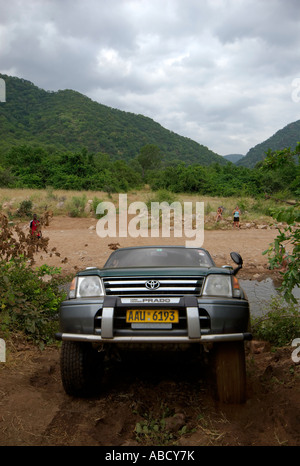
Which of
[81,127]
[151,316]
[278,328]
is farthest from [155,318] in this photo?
[81,127]

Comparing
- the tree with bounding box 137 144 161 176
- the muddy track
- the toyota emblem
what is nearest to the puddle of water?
the muddy track

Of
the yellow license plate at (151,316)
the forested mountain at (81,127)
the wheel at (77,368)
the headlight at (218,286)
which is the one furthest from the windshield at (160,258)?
the forested mountain at (81,127)

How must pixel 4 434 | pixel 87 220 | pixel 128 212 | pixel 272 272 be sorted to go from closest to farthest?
pixel 4 434
pixel 272 272
pixel 87 220
pixel 128 212

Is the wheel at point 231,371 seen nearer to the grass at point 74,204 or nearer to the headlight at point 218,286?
the headlight at point 218,286

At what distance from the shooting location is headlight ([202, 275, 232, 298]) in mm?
2926

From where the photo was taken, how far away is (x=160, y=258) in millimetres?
4301

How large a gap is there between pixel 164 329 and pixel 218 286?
0.60 meters

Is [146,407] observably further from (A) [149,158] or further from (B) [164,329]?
(A) [149,158]

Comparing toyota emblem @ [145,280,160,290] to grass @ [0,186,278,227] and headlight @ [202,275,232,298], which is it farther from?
grass @ [0,186,278,227]

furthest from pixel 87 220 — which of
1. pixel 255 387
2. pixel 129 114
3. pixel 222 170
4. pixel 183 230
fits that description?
pixel 129 114

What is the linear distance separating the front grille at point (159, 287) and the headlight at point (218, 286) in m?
0.06
